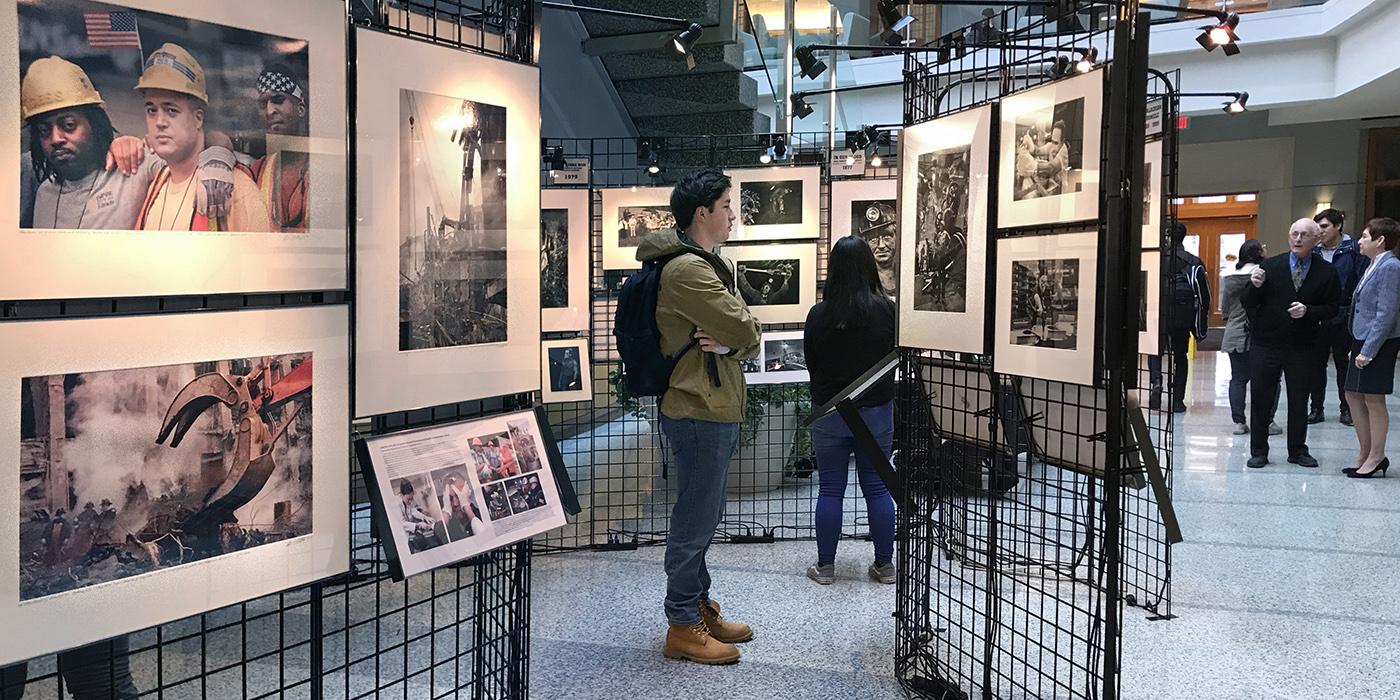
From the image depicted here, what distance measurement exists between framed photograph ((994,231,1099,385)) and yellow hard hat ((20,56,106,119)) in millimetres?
2056

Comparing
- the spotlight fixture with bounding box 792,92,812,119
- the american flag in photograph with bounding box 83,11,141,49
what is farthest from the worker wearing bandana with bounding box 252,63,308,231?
the spotlight fixture with bounding box 792,92,812,119

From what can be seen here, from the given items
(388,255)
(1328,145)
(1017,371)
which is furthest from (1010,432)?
(1328,145)

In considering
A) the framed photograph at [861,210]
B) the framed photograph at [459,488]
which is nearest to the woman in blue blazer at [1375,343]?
the framed photograph at [861,210]

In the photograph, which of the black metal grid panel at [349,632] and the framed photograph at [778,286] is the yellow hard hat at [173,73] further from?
the framed photograph at [778,286]

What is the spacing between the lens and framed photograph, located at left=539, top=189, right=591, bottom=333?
4.67 meters

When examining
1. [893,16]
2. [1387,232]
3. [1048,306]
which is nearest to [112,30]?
[1048,306]

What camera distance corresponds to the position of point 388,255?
75.6 inches

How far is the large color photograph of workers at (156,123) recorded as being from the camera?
139cm

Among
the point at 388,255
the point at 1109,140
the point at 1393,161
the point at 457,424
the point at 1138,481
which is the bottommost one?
the point at 1138,481

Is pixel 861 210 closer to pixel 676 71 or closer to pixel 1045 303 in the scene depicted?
pixel 676 71

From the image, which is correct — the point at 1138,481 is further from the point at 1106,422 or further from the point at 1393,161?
the point at 1393,161

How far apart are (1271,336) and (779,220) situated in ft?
12.7

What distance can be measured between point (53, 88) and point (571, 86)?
6.34 metres

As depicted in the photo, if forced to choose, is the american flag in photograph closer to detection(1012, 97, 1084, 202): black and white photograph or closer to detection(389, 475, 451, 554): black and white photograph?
detection(389, 475, 451, 554): black and white photograph
